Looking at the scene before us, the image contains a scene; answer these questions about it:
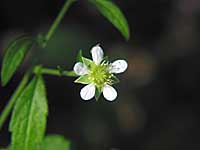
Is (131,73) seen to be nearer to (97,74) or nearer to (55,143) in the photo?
(55,143)

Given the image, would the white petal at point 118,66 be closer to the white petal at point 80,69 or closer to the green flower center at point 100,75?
the green flower center at point 100,75

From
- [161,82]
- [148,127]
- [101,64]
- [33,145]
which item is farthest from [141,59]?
[33,145]

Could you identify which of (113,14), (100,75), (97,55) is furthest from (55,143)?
(113,14)

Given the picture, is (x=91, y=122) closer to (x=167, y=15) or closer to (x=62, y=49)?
(x=62, y=49)

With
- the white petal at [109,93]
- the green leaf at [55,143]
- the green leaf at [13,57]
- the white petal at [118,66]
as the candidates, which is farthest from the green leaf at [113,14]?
the green leaf at [55,143]

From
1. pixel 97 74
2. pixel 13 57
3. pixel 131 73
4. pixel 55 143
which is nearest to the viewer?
pixel 13 57

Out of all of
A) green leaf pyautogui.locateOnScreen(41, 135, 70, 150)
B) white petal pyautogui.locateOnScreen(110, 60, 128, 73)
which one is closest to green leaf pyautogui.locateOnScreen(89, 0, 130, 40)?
white petal pyautogui.locateOnScreen(110, 60, 128, 73)
